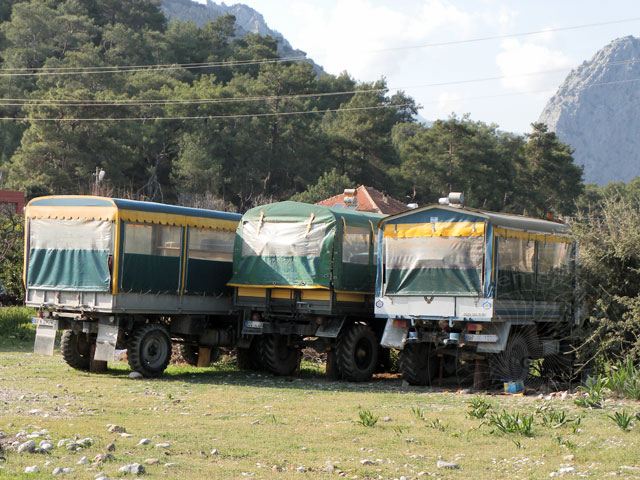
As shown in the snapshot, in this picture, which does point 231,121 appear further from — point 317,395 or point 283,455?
point 283,455

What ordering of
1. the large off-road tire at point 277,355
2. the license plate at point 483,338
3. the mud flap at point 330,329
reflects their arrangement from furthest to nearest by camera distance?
the large off-road tire at point 277,355 → the mud flap at point 330,329 → the license plate at point 483,338

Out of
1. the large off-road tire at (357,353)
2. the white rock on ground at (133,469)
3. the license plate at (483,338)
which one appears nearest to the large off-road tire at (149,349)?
the large off-road tire at (357,353)

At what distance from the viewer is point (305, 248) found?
17.8m

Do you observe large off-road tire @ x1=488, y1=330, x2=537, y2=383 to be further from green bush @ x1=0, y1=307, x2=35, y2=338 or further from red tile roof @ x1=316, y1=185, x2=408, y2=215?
red tile roof @ x1=316, y1=185, x2=408, y2=215

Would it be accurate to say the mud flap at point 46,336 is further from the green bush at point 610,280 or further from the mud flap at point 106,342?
the green bush at point 610,280

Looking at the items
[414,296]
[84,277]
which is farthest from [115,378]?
[414,296]

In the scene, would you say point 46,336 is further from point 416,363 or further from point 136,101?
point 136,101

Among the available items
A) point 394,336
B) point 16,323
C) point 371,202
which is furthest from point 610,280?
point 371,202

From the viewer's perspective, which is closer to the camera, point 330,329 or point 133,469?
point 133,469

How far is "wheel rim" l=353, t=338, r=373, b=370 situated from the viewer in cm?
1817

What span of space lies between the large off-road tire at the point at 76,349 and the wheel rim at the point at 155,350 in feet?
A: 5.19

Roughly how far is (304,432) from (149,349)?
745 centimetres

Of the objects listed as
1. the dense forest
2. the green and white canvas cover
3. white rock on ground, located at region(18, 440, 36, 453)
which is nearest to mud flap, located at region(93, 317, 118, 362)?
the green and white canvas cover

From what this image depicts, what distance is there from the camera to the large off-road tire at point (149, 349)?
16.9 m
